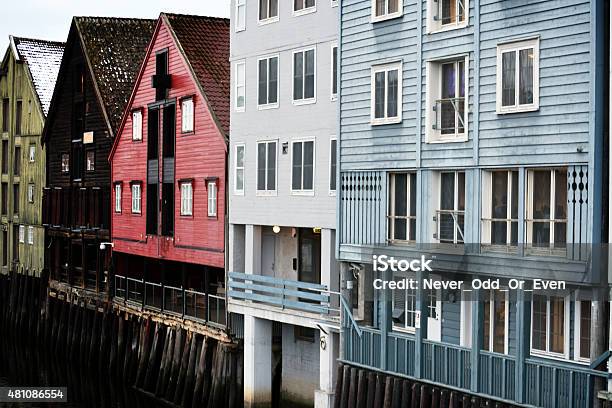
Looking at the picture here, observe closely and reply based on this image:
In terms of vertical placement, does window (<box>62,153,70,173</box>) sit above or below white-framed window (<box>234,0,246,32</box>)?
below

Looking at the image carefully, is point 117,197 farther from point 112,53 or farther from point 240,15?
point 240,15

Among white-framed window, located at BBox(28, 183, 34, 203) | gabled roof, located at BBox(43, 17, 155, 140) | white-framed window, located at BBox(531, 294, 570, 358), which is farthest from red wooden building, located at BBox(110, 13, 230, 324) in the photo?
white-framed window, located at BBox(531, 294, 570, 358)

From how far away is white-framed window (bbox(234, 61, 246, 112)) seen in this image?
40688 millimetres

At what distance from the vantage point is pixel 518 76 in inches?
1047

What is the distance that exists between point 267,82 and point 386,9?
883cm

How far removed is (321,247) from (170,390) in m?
11.2

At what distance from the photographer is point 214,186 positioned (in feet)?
144

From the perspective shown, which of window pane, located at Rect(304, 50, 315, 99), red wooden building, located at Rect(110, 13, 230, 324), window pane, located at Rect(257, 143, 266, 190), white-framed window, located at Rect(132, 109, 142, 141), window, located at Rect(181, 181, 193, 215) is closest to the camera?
window pane, located at Rect(304, 50, 315, 99)

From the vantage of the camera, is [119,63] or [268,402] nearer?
[268,402]

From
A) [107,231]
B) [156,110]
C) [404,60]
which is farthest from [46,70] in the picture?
[404,60]

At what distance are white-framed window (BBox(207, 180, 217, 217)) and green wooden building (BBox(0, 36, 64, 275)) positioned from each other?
2419 centimetres

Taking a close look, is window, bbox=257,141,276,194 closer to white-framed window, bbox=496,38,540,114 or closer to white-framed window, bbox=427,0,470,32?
white-framed window, bbox=427,0,470,32

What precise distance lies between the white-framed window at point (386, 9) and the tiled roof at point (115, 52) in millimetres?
26682

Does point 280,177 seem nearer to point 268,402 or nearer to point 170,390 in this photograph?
point 268,402
